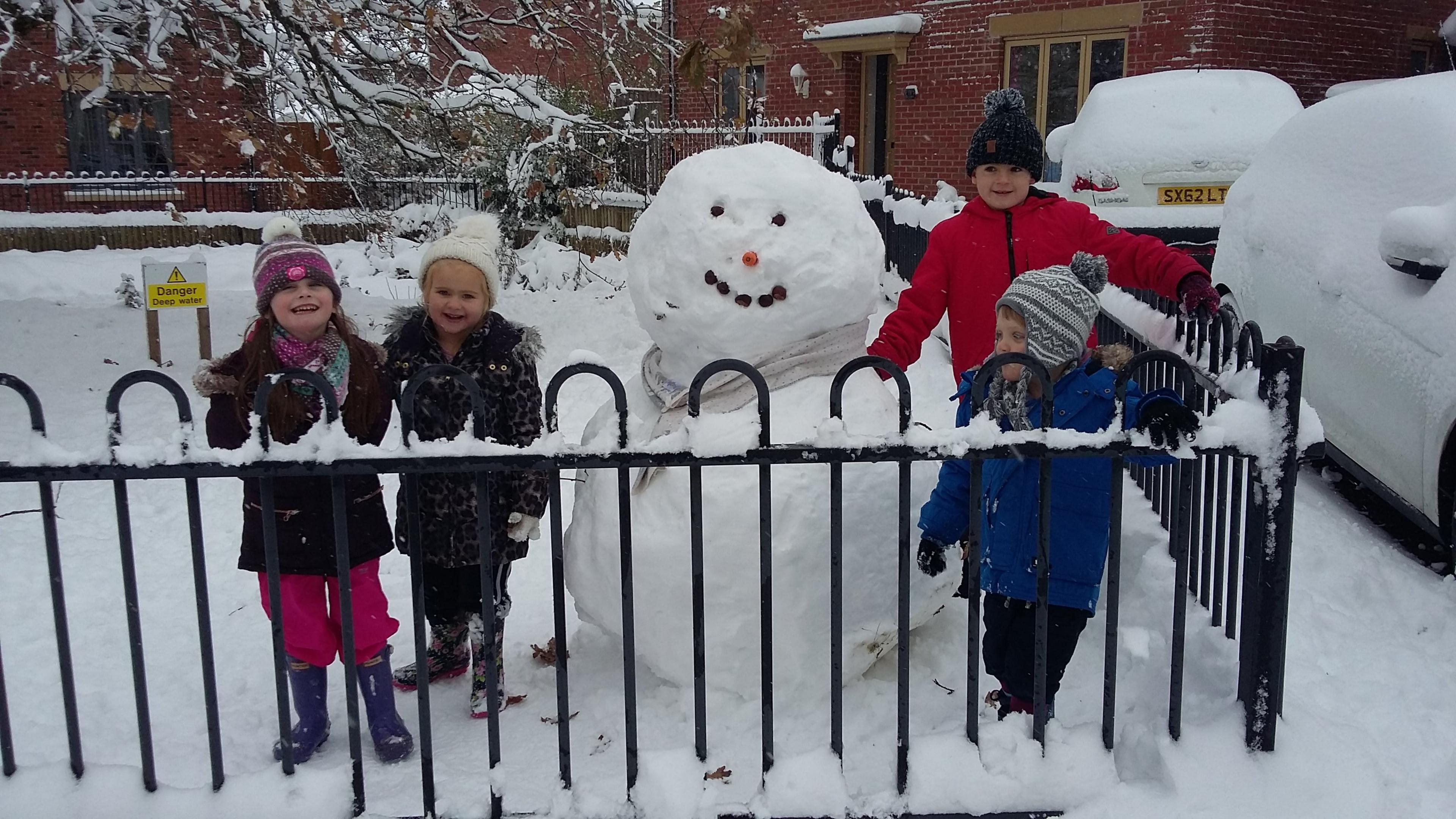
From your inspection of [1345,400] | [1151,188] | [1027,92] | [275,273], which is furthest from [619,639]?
[1027,92]

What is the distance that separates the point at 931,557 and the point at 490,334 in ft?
4.56

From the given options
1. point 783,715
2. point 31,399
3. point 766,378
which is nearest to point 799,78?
point 766,378

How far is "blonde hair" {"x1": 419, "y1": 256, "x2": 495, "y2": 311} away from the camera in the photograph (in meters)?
3.01

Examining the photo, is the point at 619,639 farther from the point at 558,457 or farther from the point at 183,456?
the point at 183,456

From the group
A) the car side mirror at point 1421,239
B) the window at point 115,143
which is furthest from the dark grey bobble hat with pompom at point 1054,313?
the window at point 115,143

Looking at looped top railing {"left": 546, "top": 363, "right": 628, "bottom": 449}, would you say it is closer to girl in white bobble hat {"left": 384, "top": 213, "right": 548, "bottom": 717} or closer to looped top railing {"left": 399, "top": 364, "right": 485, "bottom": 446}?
looped top railing {"left": 399, "top": 364, "right": 485, "bottom": 446}

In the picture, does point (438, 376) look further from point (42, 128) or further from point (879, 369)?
point (42, 128)

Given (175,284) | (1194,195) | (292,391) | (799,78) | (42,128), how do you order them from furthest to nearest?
(42,128) < (799,78) < (1194,195) < (175,284) < (292,391)

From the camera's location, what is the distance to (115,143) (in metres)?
18.7

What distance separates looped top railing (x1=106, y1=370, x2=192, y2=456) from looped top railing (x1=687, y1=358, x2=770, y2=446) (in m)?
1.01

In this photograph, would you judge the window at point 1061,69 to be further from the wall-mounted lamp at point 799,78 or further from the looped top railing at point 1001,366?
the looped top railing at point 1001,366

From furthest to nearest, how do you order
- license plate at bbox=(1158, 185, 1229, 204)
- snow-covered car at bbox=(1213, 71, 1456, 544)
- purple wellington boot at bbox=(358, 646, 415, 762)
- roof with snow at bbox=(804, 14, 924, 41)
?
1. roof with snow at bbox=(804, 14, 924, 41)
2. license plate at bbox=(1158, 185, 1229, 204)
3. snow-covered car at bbox=(1213, 71, 1456, 544)
4. purple wellington boot at bbox=(358, 646, 415, 762)

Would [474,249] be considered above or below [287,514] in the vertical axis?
Answer: above

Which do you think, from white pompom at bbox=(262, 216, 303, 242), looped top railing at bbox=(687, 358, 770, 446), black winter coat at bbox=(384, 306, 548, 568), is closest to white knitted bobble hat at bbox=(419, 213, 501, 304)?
black winter coat at bbox=(384, 306, 548, 568)
